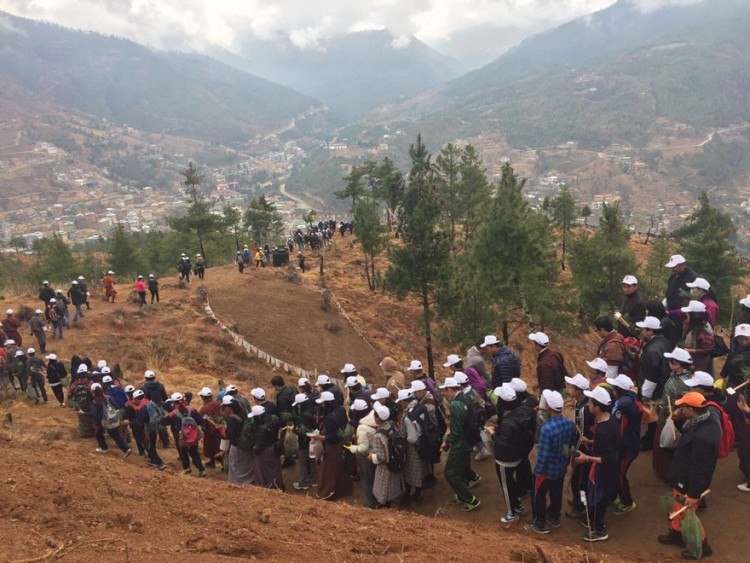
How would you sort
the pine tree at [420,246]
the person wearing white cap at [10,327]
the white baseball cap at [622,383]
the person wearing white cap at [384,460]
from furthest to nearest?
the pine tree at [420,246], the person wearing white cap at [10,327], the person wearing white cap at [384,460], the white baseball cap at [622,383]

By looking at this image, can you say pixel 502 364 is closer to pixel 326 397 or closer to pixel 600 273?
pixel 326 397

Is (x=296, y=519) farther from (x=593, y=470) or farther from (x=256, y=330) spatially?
(x=256, y=330)

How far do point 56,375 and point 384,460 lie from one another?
9.92 metres

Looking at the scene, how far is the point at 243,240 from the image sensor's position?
49.8 metres

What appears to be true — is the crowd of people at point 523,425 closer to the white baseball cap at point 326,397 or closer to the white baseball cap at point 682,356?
the white baseball cap at point 682,356

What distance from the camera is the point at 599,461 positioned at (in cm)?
579

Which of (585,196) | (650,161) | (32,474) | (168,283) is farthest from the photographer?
(650,161)

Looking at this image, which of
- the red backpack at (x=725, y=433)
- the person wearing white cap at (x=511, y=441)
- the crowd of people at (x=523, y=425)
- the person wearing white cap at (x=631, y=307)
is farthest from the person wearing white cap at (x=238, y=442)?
the person wearing white cap at (x=631, y=307)

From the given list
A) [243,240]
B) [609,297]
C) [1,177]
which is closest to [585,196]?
[243,240]

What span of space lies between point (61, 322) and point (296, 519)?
14773mm

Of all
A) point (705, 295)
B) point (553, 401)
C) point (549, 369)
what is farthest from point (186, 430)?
point (705, 295)

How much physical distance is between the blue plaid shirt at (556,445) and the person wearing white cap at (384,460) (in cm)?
209

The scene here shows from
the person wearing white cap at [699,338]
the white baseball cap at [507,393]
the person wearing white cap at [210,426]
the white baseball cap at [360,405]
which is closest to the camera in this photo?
the white baseball cap at [507,393]

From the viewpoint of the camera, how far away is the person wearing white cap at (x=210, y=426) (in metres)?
9.85
